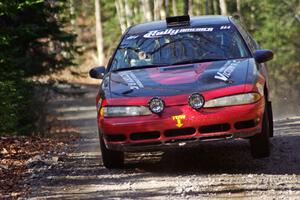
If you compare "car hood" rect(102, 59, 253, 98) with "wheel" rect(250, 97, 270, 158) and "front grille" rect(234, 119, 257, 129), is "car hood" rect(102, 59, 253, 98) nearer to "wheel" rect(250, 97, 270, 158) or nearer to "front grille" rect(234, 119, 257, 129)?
"front grille" rect(234, 119, 257, 129)

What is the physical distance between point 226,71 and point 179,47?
1171 millimetres

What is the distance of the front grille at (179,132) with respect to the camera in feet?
23.5

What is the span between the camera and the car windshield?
27.2 ft

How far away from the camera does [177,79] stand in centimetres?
743

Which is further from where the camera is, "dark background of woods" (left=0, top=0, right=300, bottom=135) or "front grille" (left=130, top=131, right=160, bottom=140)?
"dark background of woods" (left=0, top=0, right=300, bottom=135)

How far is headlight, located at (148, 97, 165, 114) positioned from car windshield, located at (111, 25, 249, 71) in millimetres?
1134

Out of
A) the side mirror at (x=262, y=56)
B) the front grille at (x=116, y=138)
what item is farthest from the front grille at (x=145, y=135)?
the side mirror at (x=262, y=56)

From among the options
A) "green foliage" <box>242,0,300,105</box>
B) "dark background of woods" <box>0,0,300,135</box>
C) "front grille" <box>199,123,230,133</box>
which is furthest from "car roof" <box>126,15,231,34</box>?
"green foliage" <box>242,0,300,105</box>

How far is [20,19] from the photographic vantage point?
18.2 m

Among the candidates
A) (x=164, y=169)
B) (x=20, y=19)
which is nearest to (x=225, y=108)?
(x=164, y=169)

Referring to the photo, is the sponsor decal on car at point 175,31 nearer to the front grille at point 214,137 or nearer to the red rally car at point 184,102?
the red rally car at point 184,102

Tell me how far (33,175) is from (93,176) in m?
0.75

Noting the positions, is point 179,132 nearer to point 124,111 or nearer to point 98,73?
point 124,111

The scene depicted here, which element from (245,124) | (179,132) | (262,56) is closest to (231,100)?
(245,124)
